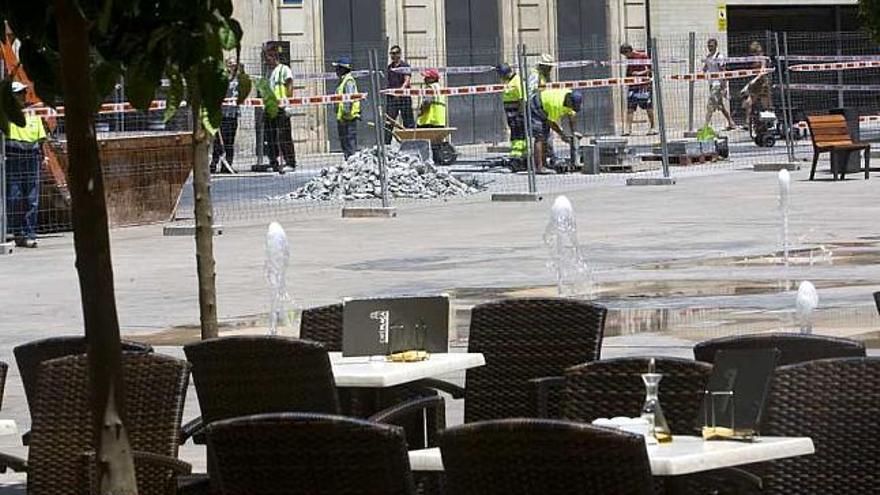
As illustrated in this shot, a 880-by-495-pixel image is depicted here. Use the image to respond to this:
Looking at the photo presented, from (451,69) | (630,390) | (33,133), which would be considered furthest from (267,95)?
(451,69)

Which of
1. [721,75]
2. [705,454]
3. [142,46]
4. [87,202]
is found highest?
[721,75]

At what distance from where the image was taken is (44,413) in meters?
7.52

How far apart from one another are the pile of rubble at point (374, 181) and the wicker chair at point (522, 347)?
19750 millimetres

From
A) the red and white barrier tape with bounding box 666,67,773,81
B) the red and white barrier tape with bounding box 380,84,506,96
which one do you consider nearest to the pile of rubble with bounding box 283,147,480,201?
the red and white barrier tape with bounding box 380,84,506,96

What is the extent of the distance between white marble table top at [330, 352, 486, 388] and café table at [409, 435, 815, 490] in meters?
1.61

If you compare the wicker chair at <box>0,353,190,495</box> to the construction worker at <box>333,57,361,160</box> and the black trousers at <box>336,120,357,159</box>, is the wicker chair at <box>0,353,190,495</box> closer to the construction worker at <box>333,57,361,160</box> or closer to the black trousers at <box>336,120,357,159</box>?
the construction worker at <box>333,57,361,160</box>

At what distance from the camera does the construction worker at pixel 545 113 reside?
1291 inches

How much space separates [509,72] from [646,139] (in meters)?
4.86

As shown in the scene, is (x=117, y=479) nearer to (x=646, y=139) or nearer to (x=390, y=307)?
(x=390, y=307)

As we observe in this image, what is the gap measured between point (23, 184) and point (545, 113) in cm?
1099

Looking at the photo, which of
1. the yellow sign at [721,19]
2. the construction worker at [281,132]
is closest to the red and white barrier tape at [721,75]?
the construction worker at [281,132]

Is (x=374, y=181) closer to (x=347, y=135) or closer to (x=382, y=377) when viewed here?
(x=347, y=135)

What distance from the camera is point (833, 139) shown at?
1231 inches

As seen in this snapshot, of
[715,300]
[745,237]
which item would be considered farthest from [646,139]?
[715,300]
